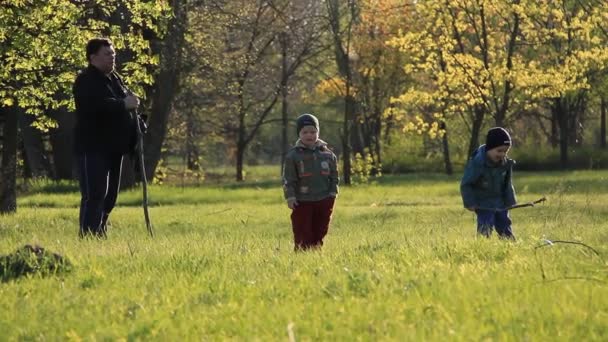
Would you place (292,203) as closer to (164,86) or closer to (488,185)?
(488,185)

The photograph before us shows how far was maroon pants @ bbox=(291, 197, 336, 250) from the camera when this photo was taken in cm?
954

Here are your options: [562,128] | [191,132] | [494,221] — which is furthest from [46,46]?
[562,128]

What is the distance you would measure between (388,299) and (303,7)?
39067 mm

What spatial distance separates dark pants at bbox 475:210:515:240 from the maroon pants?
1.85m

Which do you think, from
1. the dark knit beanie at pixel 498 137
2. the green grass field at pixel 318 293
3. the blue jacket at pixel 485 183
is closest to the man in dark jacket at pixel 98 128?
the green grass field at pixel 318 293

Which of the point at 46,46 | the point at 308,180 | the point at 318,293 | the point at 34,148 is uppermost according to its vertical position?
the point at 46,46

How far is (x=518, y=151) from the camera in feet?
148

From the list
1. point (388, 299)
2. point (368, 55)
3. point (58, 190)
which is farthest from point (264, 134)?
point (388, 299)

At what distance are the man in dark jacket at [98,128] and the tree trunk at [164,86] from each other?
53.5 feet

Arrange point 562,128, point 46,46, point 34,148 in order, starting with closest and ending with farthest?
point 46,46
point 34,148
point 562,128

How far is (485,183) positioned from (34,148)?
24055mm

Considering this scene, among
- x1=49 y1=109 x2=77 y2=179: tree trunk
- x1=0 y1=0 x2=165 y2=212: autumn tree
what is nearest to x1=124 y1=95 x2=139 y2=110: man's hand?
x1=0 y1=0 x2=165 y2=212: autumn tree

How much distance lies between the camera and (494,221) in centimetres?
1050

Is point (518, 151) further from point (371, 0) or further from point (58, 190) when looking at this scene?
point (58, 190)
